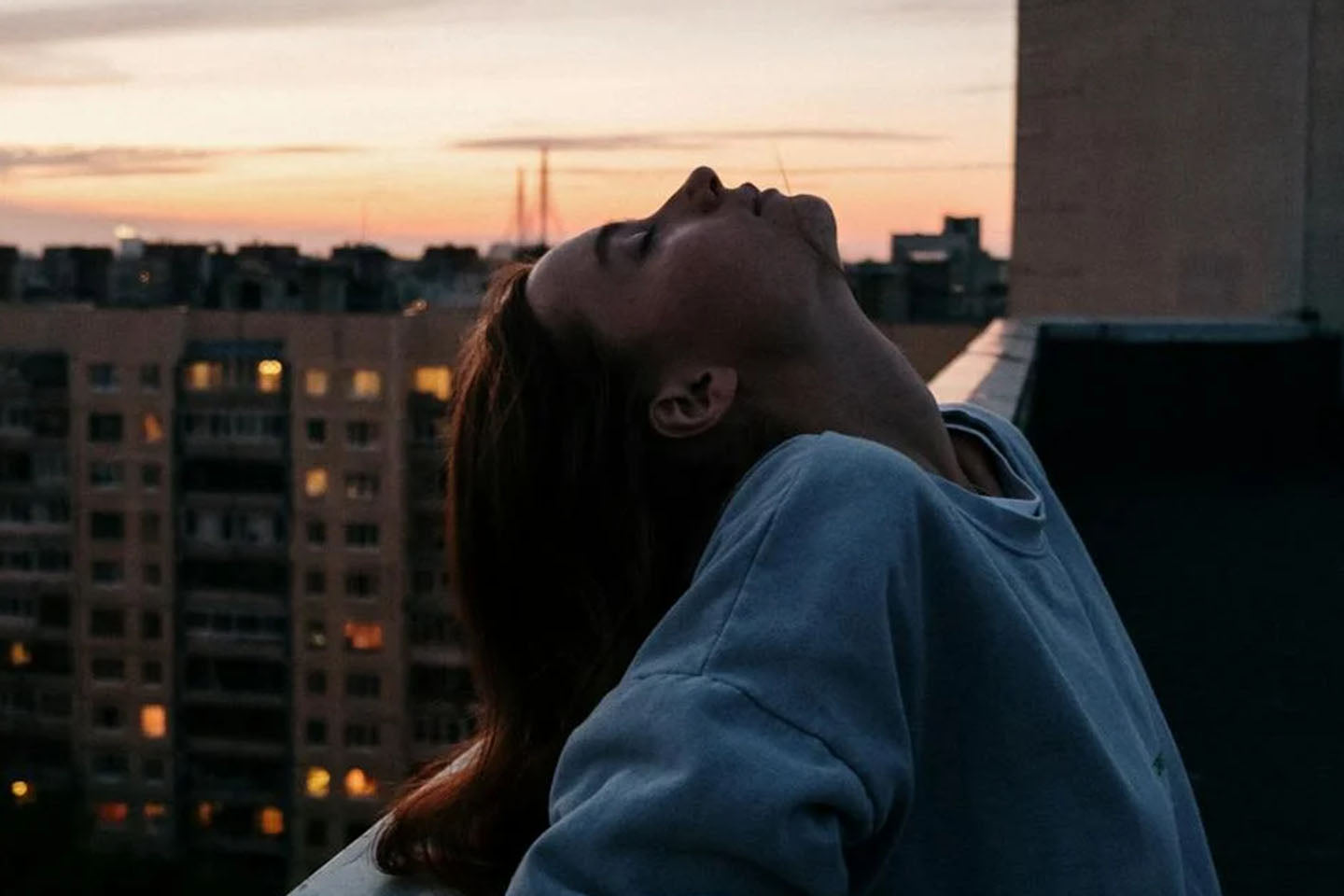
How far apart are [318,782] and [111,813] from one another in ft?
13.6

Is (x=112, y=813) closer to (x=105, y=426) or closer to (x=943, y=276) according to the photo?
(x=105, y=426)

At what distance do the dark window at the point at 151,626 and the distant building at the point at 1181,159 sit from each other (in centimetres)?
2530

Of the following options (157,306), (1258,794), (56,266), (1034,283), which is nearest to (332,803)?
(157,306)

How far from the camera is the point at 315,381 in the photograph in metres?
31.1

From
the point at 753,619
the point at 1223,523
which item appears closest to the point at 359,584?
the point at 1223,523

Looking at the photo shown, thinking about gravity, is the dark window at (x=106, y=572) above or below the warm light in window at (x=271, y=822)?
above

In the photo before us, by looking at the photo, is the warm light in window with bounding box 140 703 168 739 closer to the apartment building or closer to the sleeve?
the apartment building

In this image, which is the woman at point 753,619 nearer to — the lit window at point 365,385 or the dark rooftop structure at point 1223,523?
the dark rooftop structure at point 1223,523

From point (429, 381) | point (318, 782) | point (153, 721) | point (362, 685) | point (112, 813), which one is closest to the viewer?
point (429, 381)

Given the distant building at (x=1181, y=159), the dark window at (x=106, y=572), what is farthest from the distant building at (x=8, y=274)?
the distant building at (x=1181, y=159)

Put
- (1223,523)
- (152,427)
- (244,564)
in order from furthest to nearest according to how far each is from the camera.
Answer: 1. (244,564)
2. (152,427)
3. (1223,523)

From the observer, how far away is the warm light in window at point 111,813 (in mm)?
32312

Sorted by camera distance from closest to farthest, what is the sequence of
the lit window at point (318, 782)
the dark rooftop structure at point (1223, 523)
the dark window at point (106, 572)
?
the dark rooftop structure at point (1223, 523) < the lit window at point (318, 782) < the dark window at point (106, 572)

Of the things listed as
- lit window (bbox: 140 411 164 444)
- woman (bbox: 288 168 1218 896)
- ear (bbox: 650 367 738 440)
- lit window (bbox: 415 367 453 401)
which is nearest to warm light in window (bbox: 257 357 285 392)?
lit window (bbox: 140 411 164 444)
